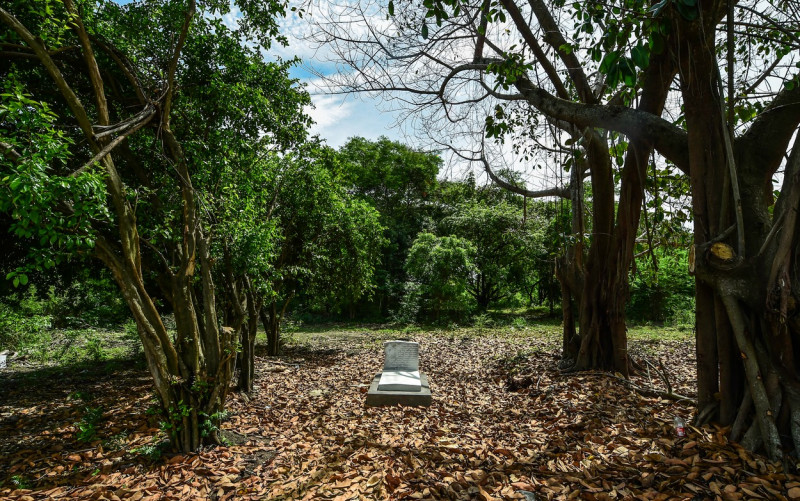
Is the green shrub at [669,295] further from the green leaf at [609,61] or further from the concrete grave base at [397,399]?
the green leaf at [609,61]

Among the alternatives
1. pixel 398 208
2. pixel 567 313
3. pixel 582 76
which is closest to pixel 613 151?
pixel 582 76

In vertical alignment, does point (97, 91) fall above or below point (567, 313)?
above

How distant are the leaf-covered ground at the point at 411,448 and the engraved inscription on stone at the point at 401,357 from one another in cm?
59

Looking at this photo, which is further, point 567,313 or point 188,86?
point 567,313

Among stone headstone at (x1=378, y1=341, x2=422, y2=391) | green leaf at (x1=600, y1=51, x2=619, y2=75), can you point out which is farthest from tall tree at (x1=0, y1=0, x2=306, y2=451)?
green leaf at (x1=600, y1=51, x2=619, y2=75)

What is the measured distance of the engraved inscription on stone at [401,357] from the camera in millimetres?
7590

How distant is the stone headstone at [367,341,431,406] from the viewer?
6301mm

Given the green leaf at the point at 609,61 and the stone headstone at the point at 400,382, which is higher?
the green leaf at the point at 609,61

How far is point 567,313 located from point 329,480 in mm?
5641

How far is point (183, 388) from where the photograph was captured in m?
4.41

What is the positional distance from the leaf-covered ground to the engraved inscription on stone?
59 centimetres

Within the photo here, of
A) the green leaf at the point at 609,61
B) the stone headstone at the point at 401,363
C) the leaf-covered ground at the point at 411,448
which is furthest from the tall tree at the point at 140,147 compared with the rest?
the green leaf at the point at 609,61

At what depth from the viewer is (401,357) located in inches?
302

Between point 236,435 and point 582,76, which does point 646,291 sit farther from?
point 236,435
